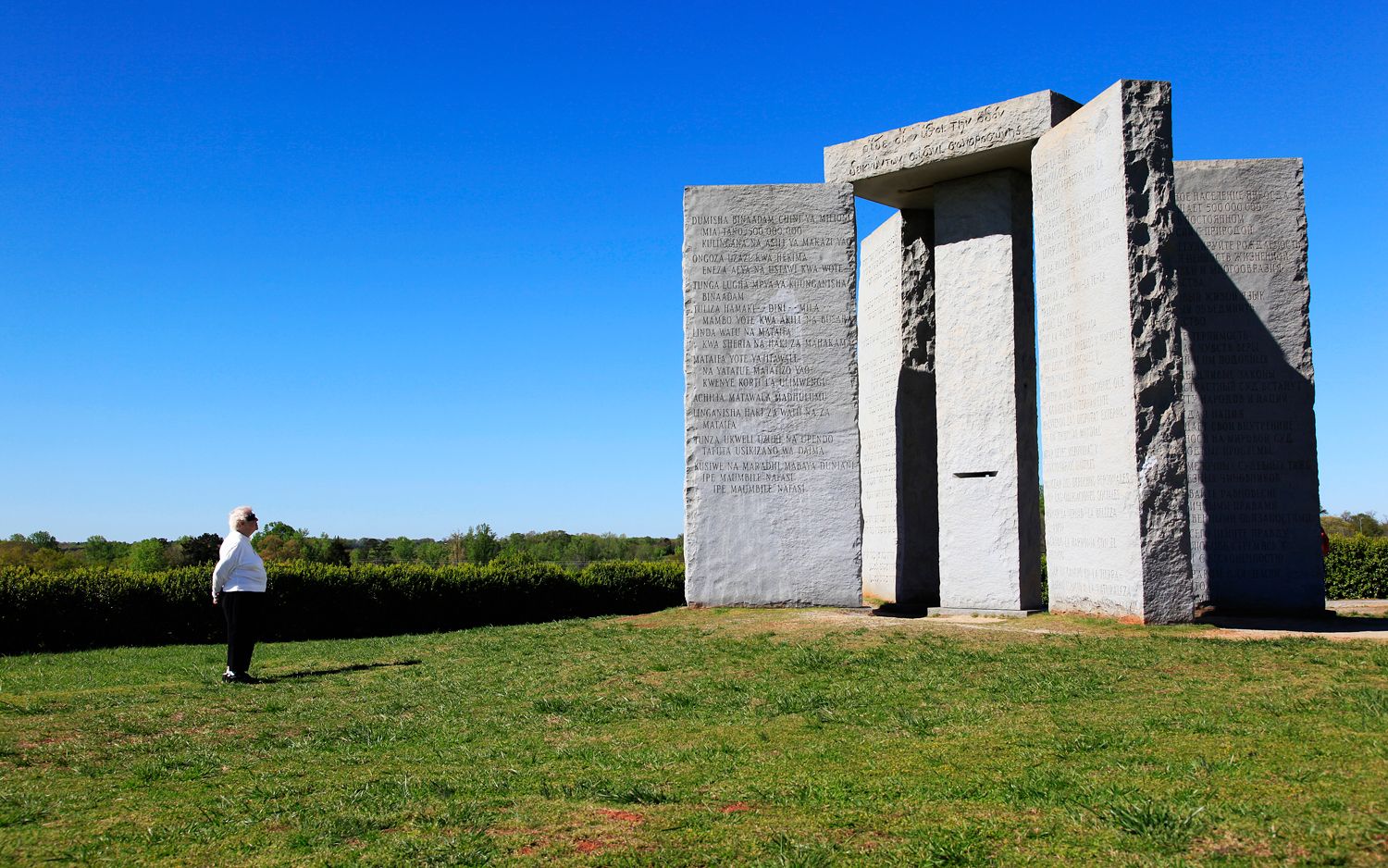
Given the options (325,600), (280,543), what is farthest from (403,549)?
(325,600)

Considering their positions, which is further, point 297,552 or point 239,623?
point 297,552

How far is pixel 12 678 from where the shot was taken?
31.5 feet

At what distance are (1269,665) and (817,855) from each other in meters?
4.85

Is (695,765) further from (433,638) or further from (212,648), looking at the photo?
(212,648)

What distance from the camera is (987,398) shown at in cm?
1261

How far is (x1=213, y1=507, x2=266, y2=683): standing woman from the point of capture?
8102 mm

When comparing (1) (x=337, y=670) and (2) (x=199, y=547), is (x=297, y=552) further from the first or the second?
(1) (x=337, y=670)

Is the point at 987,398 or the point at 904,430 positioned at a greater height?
the point at 987,398

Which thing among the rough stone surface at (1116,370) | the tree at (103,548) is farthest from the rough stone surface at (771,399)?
the tree at (103,548)

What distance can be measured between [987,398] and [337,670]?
8087mm

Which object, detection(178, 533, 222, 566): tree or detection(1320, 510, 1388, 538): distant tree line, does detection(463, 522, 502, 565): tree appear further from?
detection(1320, 510, 1388, 538): distant tree line

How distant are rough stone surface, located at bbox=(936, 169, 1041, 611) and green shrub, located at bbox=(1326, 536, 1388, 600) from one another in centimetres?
1012

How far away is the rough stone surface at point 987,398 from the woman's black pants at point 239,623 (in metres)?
8.05

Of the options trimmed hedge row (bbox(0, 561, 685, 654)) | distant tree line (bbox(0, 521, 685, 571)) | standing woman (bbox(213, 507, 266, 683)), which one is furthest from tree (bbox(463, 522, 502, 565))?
standing woman (bbox(213, 507, 266, 683))
